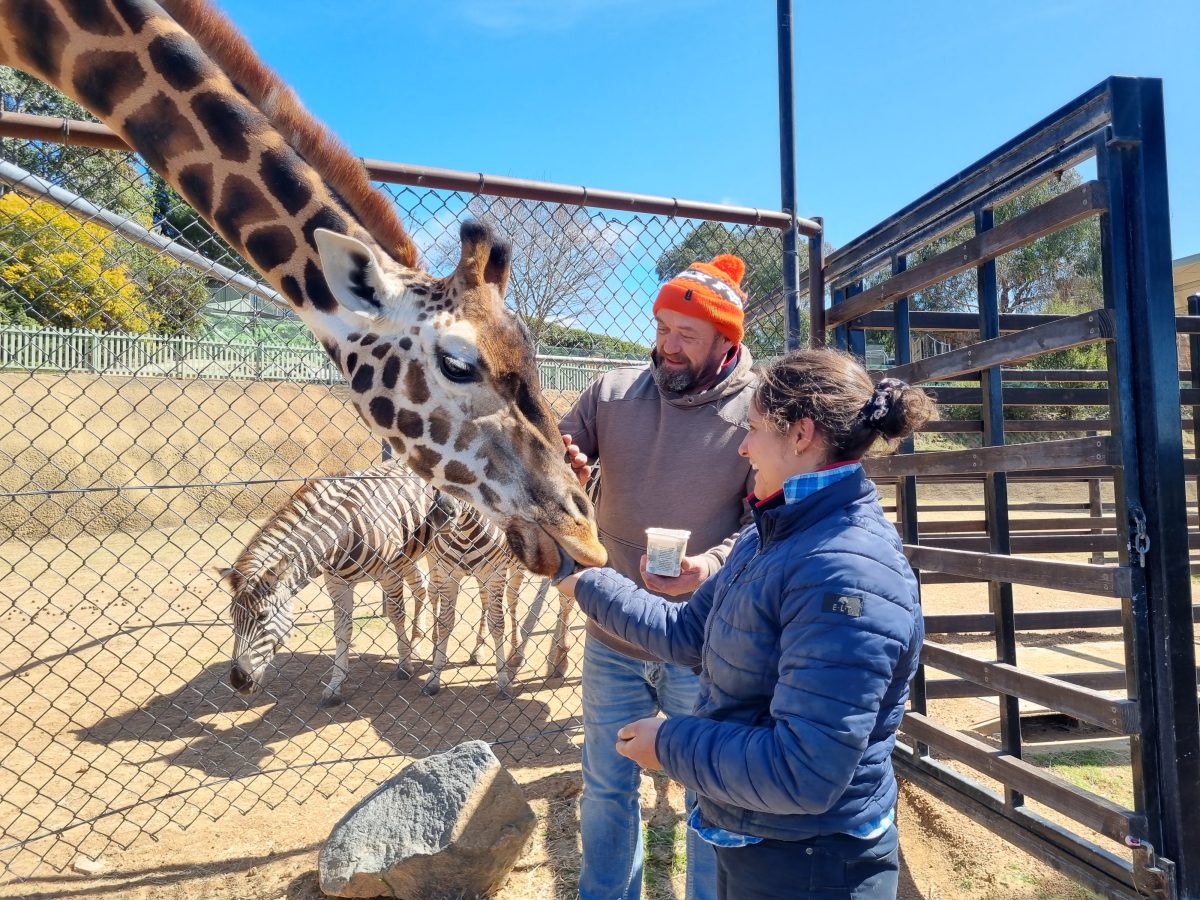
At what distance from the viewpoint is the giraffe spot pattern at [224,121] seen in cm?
275

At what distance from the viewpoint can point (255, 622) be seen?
5.21 m

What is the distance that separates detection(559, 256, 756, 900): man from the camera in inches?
101

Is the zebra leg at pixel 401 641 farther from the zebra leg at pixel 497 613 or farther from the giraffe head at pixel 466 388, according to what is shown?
the giraffe head at pixel 466 388

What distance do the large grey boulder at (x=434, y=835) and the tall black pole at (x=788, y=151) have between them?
246cm

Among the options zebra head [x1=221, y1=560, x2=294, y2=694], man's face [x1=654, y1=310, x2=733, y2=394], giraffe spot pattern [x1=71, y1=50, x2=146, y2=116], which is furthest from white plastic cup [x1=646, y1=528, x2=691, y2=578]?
zebra head [x1=221, y1=560, x2=294, y2=694]

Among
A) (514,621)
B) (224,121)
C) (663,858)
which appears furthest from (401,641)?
(224,121)

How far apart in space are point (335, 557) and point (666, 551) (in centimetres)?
450

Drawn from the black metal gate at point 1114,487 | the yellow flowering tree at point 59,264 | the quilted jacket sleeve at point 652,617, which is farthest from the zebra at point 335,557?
the black metal gate at point 1114,487

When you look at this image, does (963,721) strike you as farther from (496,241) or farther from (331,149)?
(331,149)

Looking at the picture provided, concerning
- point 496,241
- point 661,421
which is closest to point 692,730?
point 661,421

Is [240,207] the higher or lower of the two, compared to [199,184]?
lower

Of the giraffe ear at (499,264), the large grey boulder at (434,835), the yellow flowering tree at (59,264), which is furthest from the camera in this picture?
the yellow flowering tree at (59,264)

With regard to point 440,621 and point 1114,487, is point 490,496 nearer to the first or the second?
point 1114,487

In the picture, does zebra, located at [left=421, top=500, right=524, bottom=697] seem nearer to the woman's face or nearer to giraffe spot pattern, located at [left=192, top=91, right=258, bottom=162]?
giraffe spot pattern, located at [left=192, top=91, right=258, bottom=162]
